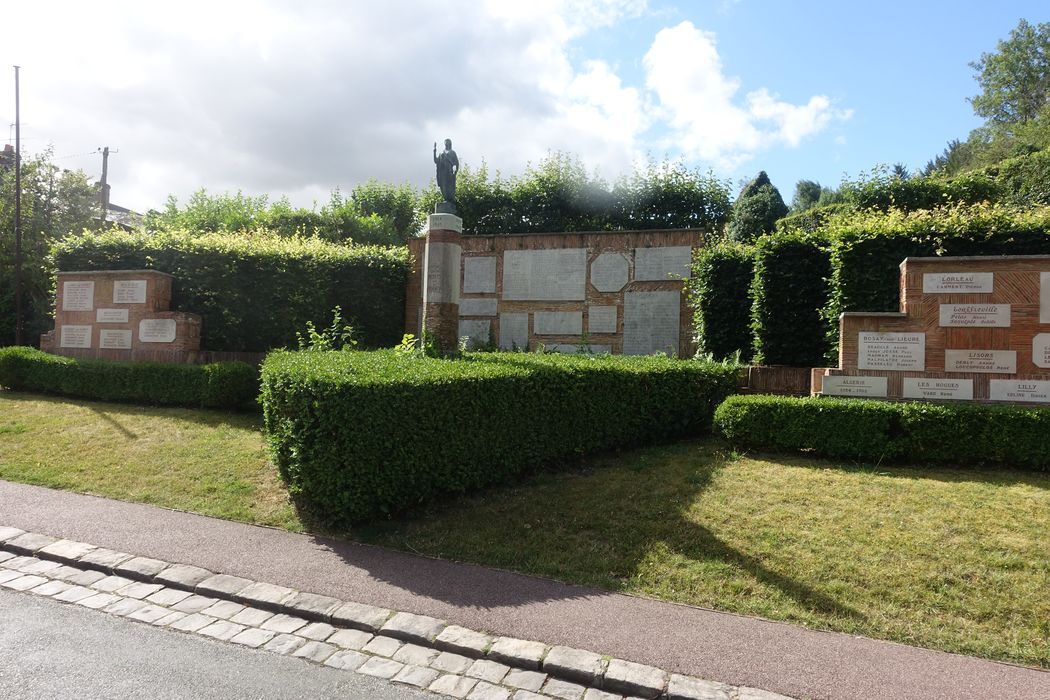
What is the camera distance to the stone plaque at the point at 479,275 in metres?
15.8

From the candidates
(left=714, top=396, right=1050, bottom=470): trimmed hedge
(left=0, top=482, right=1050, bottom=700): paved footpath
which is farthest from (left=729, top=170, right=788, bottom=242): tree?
(left=0, top=482, right=1050, bottom=700): paved footpath

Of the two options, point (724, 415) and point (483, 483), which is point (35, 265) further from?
point (724, 415)

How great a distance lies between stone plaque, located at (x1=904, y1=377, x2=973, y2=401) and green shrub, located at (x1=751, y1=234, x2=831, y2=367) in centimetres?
215

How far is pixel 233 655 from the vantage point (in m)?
3.74

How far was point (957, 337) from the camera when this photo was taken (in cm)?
808

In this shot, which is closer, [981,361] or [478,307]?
[981,361]

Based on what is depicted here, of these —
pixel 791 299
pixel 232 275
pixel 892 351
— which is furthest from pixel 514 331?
pixel 892 351

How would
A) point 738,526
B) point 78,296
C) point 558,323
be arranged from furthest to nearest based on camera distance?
point 558,323
point 78,296
point 738,526

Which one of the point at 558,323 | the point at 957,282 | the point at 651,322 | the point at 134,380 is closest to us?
the point at 957,282

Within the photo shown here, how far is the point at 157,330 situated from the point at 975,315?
13.1 m

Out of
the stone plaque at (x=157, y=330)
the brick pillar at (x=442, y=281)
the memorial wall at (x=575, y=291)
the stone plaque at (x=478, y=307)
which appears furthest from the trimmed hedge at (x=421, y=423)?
the stone plaque at (x=478, y=307)

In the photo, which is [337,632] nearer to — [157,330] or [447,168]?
[447,168]

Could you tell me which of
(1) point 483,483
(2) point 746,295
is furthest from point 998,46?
(1) point 483,483

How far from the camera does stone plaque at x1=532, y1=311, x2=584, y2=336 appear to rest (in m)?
15.0
